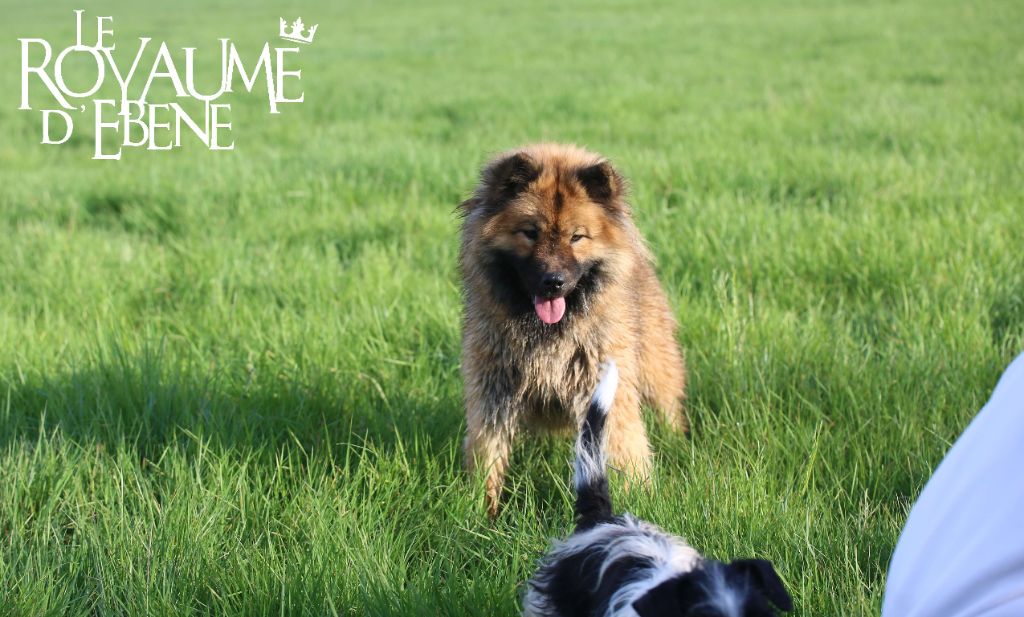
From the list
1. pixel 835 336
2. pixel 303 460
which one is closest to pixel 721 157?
pixel 835 336

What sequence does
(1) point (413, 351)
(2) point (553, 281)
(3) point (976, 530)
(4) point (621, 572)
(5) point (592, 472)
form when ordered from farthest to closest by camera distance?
(1) point (413, 351) < (2) point (553, 281) < (5) point (592, 472) < (4) point (621, 572) < (3) point (976, 530)

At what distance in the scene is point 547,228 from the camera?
9.12 ft

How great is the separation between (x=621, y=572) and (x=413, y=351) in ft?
6.77

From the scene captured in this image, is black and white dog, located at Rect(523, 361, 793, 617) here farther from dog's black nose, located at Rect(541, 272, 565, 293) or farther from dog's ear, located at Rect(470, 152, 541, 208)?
dog's ear, located at Rect(470, 152, 541, 208)

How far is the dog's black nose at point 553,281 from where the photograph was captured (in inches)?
105

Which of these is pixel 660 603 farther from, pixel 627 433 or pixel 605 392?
pixel 627 433

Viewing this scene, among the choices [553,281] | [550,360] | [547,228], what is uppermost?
[547,228]

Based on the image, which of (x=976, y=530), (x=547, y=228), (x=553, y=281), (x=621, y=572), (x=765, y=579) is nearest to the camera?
(x=976, y=530)

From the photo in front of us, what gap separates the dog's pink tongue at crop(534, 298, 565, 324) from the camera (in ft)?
9.18

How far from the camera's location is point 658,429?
128 inches

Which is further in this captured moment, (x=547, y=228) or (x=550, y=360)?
(x=550, y=360)

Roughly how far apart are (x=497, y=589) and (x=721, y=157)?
196 inches

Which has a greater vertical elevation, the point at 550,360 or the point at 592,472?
the point at 550,360

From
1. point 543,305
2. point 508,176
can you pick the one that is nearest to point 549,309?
point 543,305
